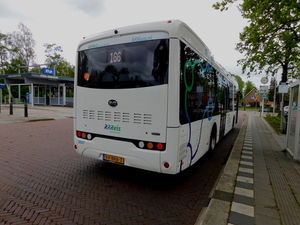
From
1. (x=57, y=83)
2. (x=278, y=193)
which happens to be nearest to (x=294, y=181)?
(x=278, y=193)

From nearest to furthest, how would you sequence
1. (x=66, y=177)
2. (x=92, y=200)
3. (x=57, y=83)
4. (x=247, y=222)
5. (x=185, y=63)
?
(x=247, y=222) < (x=92, y=200) < (x=185, y=63) < (x=66, y=177) < (x=57, y=83)

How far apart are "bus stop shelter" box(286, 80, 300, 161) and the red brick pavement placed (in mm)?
2232

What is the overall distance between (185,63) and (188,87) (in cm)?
45

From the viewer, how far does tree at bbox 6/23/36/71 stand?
37812 millimetres

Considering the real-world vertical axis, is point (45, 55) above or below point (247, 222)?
above

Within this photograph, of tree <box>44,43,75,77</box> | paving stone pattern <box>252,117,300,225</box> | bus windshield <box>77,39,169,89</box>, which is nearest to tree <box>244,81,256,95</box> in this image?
tree <box>44,43,75,77</box>

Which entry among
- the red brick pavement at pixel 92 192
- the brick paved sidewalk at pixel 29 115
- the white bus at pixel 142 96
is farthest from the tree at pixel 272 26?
the brick paved sidewalk at pixel 29 115

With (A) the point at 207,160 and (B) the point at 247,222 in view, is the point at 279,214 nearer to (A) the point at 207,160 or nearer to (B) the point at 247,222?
(B) the point at 247,222

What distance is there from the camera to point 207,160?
575 centimetres

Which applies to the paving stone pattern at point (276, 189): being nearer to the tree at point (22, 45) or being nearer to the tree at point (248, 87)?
the tree at point (22, 45)

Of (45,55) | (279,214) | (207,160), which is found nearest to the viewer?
(279,214)

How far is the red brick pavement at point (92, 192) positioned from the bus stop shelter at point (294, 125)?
223 centimetres

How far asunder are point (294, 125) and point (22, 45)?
157 ft

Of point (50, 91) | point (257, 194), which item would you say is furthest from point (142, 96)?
point (50, 91)
